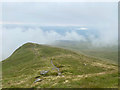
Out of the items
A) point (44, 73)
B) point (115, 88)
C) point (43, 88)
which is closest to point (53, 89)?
point (43, 88)

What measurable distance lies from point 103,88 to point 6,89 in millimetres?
24941

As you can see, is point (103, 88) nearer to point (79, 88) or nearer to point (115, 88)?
point (115, 88)

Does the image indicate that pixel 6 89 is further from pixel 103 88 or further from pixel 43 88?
pixel 103 88

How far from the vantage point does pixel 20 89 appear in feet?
72.1

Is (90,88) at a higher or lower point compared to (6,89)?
higher

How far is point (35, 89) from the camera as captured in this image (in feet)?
68.3

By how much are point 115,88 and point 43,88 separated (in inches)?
643

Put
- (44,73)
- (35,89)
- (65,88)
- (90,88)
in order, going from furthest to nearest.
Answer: (44,73) < (35,89) < (65,88) < (90,88)

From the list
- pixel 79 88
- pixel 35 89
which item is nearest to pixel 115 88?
pixel 79 88

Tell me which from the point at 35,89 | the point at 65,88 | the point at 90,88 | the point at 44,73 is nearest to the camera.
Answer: the point at 90,88

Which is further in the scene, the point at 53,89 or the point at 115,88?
the point at 53,89

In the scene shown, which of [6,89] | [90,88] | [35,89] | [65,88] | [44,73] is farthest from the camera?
[44,73]

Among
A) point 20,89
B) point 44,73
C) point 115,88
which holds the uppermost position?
point 115,88

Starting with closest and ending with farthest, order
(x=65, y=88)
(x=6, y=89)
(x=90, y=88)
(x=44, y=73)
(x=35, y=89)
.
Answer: (x=90, y=88) → (x=65, y=88) → (x=35, y=89) → (x=6, y=89) → (x=44, y=73)
